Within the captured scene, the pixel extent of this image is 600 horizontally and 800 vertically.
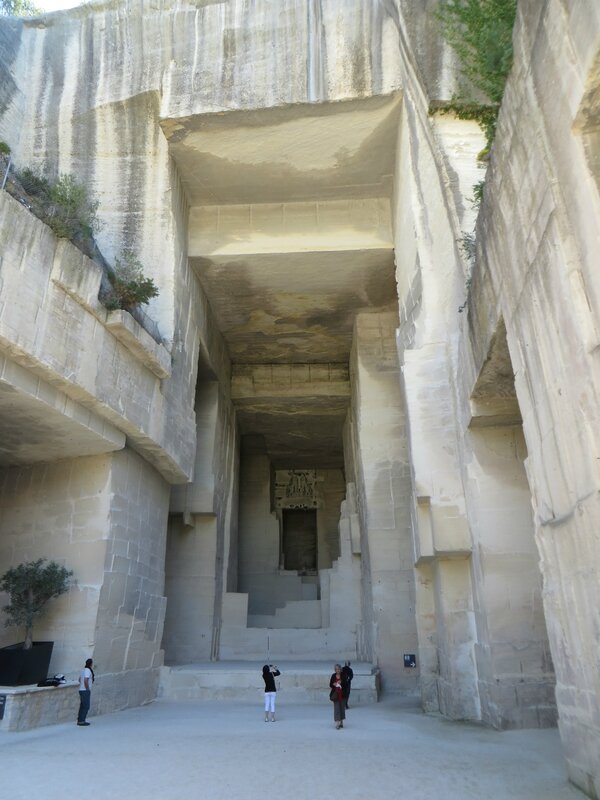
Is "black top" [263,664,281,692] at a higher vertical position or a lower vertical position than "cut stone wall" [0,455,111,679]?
lower

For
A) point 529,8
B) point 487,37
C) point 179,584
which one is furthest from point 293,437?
point 529,8

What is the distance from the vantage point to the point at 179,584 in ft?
47.1

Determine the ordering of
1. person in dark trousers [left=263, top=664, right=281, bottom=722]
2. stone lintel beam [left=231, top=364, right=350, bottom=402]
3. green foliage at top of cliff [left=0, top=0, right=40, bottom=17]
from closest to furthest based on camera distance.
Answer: person in dark trousers [left=263, top=664, right=281, bottom=722], green foliage at top of cliff [left=0, top=0, right=40, bottom=17], stone lintel beam [left=231, top=364, right=350, bottom=402]

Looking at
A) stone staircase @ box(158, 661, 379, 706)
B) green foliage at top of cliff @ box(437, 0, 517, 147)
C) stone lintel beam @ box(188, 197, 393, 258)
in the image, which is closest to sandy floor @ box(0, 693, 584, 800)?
stone staircase @ box(158, 661, 379, 706)

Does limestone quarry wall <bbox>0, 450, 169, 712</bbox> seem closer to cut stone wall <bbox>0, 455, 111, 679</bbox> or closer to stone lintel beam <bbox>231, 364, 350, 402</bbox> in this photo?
cut stone wall <bbox>0, 455, 111, 679</bbox>

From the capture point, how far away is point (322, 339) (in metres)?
16.5

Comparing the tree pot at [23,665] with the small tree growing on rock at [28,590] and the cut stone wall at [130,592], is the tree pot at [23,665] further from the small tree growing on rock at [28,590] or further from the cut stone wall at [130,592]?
the cut stone wall at [130,592]

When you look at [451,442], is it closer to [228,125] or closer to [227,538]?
[228,125]

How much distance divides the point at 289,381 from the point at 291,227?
5.52 m

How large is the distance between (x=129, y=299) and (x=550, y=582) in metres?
7.37

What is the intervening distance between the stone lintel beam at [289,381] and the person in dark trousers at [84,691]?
401 inches

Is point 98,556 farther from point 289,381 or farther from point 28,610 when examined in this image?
point 289,381

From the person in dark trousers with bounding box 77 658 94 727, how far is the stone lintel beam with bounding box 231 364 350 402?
33.4 feet

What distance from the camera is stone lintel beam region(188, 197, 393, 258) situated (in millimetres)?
12852
